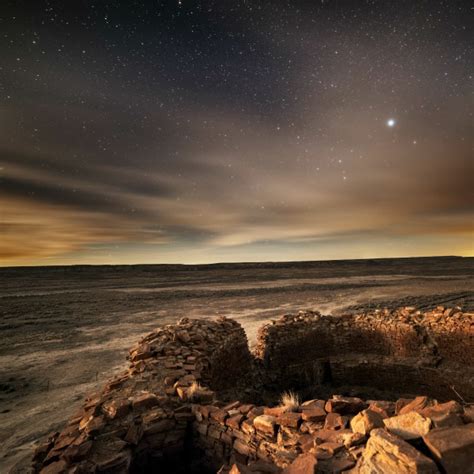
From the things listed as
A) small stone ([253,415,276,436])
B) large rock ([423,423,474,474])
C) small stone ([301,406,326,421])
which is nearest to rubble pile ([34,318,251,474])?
small stone ([253,415,276,436])

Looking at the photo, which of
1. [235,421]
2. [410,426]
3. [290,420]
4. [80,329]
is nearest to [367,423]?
[410,426]

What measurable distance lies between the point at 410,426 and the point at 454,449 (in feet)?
1.44

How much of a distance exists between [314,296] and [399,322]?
70.3 ft

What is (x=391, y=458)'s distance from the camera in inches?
90.6

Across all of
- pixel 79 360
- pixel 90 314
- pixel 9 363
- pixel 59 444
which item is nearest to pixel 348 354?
pixel 59 444

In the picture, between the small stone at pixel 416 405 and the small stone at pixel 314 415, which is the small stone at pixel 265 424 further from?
the small stone at pixel 416 405

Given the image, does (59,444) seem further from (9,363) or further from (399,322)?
(9,363)

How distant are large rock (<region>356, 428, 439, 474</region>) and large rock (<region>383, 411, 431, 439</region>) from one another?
4.9 inches

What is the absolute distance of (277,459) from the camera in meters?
3.32

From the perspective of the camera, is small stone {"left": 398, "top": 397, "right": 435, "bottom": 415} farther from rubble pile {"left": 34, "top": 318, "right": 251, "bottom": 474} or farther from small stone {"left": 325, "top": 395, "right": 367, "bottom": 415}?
rubble pile {"left": 34, "top": 318, "right": 251, "bottom": 474}

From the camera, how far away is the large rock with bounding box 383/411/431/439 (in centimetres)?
249

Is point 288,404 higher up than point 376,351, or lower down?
higher up

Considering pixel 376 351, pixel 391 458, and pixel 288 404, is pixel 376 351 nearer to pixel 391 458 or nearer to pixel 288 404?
pixel 288 404

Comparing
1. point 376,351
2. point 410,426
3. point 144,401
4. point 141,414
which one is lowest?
point 376,351
